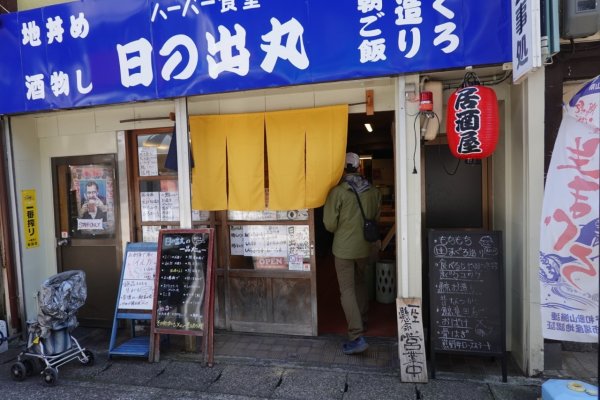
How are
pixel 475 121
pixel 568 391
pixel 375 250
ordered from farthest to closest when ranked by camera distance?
pixel 375 250 → pixel 475 121 → pixel 568 391

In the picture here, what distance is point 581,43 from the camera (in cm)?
419

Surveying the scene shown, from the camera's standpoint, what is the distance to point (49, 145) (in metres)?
6.32

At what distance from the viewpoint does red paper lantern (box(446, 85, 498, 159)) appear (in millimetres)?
3914

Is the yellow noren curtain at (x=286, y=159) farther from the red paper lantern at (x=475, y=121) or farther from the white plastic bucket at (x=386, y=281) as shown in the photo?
the white plastic bucket at (x=386, y=281)

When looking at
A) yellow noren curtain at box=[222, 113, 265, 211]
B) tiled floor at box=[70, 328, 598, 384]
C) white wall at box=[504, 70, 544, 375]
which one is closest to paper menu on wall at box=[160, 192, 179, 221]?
yellow noren curtain at box=[222, 113, 265, 211]

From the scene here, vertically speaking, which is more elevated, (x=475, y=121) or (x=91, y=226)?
(x=475, y=121)

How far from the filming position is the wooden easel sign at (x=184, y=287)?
4.80 metres

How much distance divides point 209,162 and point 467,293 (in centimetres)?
370

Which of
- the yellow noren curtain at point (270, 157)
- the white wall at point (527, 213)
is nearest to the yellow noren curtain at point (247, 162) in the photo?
A: the yellow noren curtain at point (270, 157)

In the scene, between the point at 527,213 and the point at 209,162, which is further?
the point at 209,162

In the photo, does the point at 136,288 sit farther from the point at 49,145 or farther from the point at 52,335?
the point at 49,145

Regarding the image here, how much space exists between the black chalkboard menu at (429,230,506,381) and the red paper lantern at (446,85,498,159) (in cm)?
97

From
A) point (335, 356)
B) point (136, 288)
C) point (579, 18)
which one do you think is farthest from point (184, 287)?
point (579, 18)

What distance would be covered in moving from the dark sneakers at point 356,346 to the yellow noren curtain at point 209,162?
2517 mm
